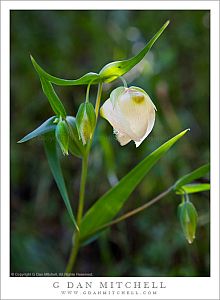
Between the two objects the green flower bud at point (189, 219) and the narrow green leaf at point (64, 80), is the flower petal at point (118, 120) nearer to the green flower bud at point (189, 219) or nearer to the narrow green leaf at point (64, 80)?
the narrow green leaf at point (64, 80)

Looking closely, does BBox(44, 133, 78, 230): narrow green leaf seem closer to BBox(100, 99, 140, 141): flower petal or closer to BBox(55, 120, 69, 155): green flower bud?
BBox(55, 120, 69, 155): green flower bud

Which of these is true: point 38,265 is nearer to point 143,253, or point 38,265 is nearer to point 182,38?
point 143,253

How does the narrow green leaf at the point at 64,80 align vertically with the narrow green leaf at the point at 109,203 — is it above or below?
above

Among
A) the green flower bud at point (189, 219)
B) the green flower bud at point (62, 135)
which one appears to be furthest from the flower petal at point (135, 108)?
the green flower bud at point (189, 219)

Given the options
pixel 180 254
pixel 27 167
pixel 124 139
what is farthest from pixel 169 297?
pixel 27 167

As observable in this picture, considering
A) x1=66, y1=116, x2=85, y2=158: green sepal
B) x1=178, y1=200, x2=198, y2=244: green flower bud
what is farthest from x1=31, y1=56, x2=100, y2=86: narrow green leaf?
x1=178, y1=200, x2=198, y2=244: green flower bud
